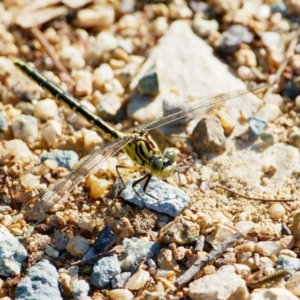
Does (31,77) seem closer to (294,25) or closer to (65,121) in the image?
(65,121)

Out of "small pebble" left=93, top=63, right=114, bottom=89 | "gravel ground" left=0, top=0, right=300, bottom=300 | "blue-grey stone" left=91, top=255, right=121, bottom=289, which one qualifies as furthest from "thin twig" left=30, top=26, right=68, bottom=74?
"blue-grey stone" left=91, top=255, right=121, bottom=289

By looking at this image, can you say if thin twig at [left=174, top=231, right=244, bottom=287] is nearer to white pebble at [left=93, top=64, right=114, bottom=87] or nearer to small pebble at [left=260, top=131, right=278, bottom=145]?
small pebble at [left=260, top=131, right=278, bottom=145]

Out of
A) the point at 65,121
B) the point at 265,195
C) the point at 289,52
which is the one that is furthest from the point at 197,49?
the point at 265,195

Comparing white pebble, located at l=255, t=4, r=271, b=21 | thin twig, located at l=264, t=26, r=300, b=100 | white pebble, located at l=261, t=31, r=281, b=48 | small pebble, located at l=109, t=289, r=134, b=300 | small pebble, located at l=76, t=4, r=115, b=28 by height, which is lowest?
thin twig, located at l=264, t=26, r=300, b=100

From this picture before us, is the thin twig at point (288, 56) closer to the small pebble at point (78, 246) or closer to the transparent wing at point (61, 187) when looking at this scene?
the transparent wing at point (61, 187)

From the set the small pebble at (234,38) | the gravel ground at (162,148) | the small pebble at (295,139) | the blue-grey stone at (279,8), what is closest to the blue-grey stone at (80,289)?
the gravel ground at (162,148)
